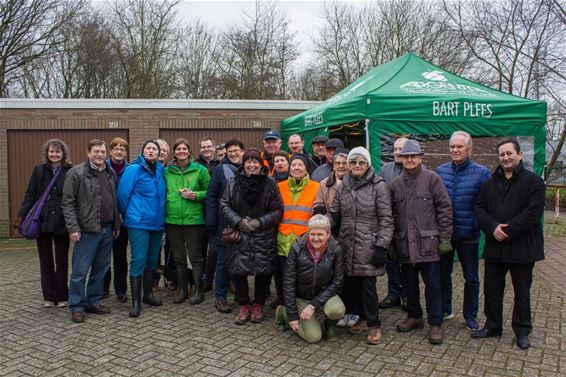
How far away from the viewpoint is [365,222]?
13.3 feet

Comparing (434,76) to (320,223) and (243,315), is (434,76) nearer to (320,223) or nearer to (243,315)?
(320,223)

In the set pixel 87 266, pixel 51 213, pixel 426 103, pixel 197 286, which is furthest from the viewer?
pixel 426 103

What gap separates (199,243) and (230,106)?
21.2 ft

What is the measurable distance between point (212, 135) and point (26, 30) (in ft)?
26.2

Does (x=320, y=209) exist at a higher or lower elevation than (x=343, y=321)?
higher

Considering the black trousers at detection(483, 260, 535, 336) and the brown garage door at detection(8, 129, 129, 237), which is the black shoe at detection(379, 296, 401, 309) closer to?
the black trousers at detection(483, 260, 535, 336)

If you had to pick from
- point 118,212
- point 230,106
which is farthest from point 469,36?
point 118,212

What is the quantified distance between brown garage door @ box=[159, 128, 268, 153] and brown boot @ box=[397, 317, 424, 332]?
25.1 ft

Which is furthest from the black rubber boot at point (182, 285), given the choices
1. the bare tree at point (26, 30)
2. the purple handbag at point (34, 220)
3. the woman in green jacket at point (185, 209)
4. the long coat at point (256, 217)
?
the bare tree at point (26, 30)

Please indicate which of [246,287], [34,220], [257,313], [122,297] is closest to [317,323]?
[257,313]

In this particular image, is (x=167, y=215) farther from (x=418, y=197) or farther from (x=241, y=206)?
(x=418, y=197)

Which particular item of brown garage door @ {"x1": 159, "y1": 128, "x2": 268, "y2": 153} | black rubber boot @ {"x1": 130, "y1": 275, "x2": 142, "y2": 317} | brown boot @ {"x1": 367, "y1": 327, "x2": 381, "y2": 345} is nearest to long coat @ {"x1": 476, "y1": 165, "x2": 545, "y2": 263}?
brown boot @ {"x1": 367, "y1": 327, "x2": 381, "y2": 345}

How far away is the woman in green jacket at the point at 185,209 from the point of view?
16.7 ft

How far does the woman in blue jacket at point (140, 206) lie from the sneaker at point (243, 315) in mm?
1071
